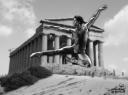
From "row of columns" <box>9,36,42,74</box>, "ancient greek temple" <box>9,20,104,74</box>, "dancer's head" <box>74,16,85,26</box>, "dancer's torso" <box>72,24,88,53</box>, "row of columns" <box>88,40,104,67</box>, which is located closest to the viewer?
"dancer's torso" <box>72,24,88,53</box>

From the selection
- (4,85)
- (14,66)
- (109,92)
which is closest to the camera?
(109,92)

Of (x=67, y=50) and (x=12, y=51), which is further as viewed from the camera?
(x=12, y=51)

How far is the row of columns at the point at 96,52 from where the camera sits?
238 feet

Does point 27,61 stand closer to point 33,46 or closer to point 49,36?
point 33,46

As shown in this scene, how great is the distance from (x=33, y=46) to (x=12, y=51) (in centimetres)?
2893

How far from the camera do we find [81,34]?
8516mm

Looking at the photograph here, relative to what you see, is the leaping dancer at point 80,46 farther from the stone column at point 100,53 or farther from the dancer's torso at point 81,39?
the stone column at point 100,53

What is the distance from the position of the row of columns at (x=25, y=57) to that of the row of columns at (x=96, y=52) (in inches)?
585

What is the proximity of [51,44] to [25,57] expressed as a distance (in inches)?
527

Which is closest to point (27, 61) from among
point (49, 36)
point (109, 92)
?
point (49, 36)


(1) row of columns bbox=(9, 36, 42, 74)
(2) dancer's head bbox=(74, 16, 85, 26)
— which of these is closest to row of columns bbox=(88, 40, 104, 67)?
(1) row of columns bbox=(9, 36, 42, 74)

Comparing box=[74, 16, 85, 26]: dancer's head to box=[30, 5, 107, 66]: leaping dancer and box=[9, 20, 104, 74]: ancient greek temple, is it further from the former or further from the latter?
box=[9, 20, 104, 74]: ancient greek temple

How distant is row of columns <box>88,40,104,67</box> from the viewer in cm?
7265

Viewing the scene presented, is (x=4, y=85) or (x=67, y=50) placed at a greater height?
(x=67, y=50)
